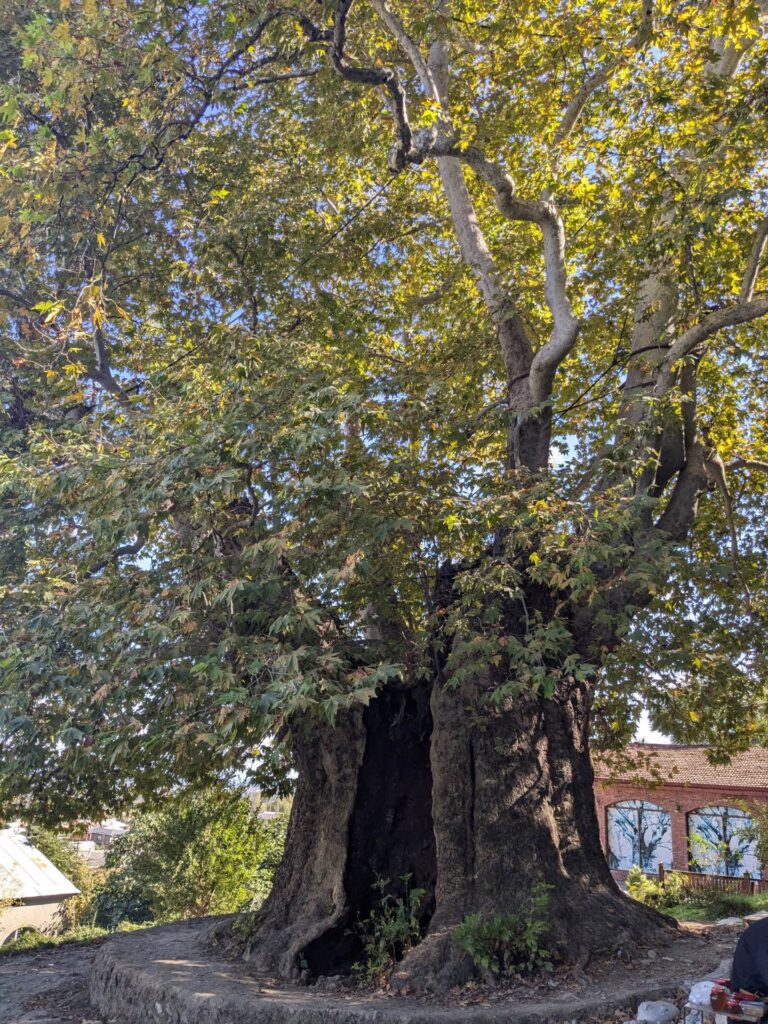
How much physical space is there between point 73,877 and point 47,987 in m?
17.2

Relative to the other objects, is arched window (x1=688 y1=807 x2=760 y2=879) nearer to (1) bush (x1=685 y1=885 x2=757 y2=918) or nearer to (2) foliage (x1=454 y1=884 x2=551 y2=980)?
(1) bush (x1=685 y1=885 x2=757 y2=918)

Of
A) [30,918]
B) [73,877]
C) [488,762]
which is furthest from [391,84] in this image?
[73,877]

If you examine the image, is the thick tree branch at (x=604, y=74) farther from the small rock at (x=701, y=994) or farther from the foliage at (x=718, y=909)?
the foliage at (x=718, y=909)

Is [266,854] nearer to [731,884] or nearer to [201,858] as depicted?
[201,858]

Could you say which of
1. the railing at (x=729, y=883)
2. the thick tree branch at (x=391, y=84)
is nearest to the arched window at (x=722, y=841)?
the railing at (x=729, y=883)

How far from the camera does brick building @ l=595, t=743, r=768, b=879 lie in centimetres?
2291

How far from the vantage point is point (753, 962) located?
543 cm

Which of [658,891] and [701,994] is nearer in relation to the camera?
[701,994]

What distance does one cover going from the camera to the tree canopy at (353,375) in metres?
6.90

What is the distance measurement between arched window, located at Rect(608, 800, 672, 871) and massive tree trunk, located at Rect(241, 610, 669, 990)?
59.1ft

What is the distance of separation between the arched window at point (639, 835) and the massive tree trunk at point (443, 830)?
59.1 ft

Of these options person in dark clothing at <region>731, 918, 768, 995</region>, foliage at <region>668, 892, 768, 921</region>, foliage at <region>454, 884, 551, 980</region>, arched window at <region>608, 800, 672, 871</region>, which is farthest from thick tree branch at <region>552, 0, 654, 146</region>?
arched window at <region>608, 800, 672, 871</region>

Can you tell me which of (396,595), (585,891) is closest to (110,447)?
(396,595)

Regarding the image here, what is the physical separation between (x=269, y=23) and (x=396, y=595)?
602 cm
